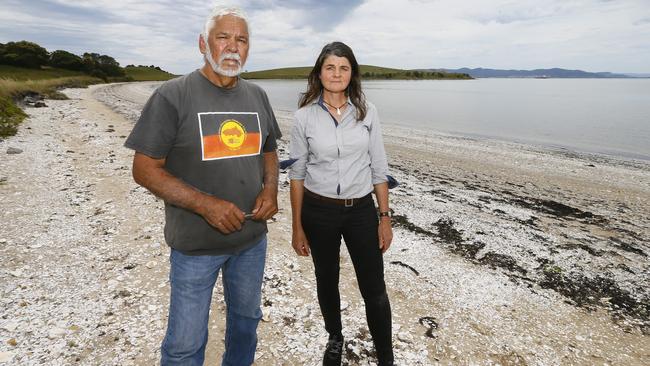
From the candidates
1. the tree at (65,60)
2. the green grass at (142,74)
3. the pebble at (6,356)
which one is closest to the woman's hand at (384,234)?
the pebble at (6,356)

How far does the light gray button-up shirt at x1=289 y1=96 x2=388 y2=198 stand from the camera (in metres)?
3.39

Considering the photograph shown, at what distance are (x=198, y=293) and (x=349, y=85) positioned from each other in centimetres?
240

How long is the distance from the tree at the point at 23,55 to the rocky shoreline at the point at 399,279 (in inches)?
3504

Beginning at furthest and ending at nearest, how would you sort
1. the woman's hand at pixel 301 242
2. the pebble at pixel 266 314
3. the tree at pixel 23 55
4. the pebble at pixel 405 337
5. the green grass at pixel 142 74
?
1. the green grass at pixel 142 74
2. the tree at pixel 23 55
3. the pebble at pixel 266 314
4. the pebble at pixel 405 337
5. the woman's hand at pixel 301 242

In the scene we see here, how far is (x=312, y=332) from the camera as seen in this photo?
181 inches

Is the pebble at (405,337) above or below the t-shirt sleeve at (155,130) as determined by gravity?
below

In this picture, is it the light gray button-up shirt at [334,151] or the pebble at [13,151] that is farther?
the pebble at [13,151]

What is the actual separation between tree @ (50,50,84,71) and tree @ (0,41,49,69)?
8.82ft

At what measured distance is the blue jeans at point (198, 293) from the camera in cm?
256

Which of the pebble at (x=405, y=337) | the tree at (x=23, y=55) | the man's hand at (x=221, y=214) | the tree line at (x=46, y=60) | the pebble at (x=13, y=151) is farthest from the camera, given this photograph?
the tree line at (x=46, y=60)

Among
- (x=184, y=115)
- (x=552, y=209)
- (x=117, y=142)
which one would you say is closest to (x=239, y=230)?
(x=184, y=115)

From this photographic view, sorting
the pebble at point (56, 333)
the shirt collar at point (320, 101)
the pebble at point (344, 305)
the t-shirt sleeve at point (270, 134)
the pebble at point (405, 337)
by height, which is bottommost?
the pebble at point (405, 337)

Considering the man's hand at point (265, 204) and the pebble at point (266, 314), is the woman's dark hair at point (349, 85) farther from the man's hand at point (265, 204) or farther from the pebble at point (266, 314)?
the pebble at point (266, 314)

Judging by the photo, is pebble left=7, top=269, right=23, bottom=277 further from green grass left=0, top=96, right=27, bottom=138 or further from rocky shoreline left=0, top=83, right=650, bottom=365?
green grass left=0, top=96, right=27, bottom=138
